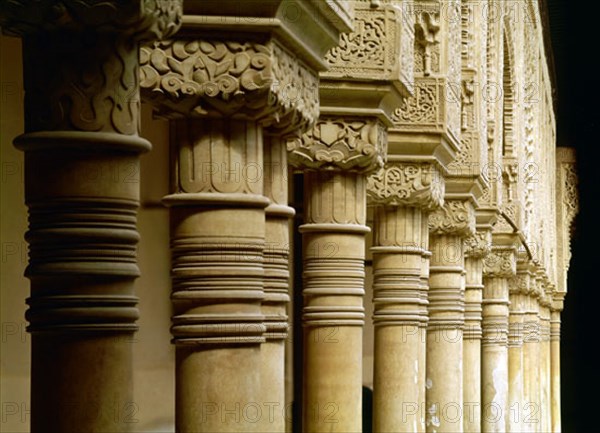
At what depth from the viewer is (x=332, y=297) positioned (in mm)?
7750

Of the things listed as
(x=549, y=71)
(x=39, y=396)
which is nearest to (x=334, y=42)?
(x=39, y=396)

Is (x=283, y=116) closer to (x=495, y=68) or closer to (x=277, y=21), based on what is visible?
(x=277, y=21)

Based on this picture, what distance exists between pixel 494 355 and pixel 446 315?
451cm

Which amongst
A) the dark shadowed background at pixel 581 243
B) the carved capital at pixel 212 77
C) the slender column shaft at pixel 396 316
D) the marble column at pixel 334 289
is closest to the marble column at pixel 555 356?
the dark shadowed background at pixel 581 243

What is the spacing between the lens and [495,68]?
46.6 ft

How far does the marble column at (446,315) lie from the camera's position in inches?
467

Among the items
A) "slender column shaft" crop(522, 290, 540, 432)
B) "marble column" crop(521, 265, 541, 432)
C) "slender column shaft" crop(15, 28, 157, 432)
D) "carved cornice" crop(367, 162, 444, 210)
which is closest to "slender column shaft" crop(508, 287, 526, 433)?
"marble column" crop(521, 265, 541, 432)

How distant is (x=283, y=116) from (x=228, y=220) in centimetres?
48

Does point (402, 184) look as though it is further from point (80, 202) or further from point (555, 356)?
point (555, 356)

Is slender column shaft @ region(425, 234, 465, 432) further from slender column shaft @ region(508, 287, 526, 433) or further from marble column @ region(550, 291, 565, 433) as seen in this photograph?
marble column @ region(550, 291, 565, 433)

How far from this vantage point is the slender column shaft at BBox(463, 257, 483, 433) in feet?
44.5

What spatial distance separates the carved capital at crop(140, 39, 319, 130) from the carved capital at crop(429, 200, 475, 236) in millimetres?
6842

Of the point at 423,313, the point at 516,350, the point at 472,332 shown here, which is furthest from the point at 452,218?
the point at 516,350

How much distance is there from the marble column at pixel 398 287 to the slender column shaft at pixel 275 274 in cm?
378
